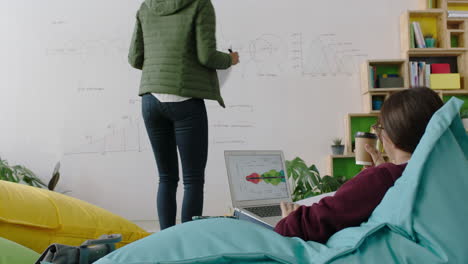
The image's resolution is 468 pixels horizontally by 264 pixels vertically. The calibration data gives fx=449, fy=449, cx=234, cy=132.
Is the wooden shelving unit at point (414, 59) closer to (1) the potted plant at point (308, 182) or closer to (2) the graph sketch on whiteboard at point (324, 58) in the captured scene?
(2) the graph sketch on whiteboard at point (324, 58)

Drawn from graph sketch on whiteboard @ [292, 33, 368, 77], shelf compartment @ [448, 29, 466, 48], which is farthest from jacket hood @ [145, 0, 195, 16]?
shelf compartment @ [448, 29, 466, 48]

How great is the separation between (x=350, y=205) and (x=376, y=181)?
8cm

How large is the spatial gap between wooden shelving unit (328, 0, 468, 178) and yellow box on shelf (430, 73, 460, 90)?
0.05m

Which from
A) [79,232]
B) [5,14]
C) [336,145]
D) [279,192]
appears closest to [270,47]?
[336,145]

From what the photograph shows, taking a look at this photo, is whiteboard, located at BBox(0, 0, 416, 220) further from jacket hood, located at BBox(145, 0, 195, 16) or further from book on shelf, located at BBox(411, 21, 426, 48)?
jacket hood, located at BBox(145, 0, 195, 16)

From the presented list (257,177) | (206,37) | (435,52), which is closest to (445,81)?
(435,52)

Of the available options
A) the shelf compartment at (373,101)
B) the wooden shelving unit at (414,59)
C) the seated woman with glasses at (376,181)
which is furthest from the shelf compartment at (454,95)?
the seated woman with glasses at (376,181)

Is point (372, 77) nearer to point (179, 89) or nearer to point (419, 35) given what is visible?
point (419, 35)

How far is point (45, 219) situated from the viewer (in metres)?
1.59

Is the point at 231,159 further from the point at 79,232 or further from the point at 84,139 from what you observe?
the point at 84,139

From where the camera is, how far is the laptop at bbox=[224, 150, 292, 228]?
2.14 metres

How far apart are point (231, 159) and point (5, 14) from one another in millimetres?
2998

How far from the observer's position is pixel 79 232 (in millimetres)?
1690

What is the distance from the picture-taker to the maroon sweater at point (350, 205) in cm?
99
